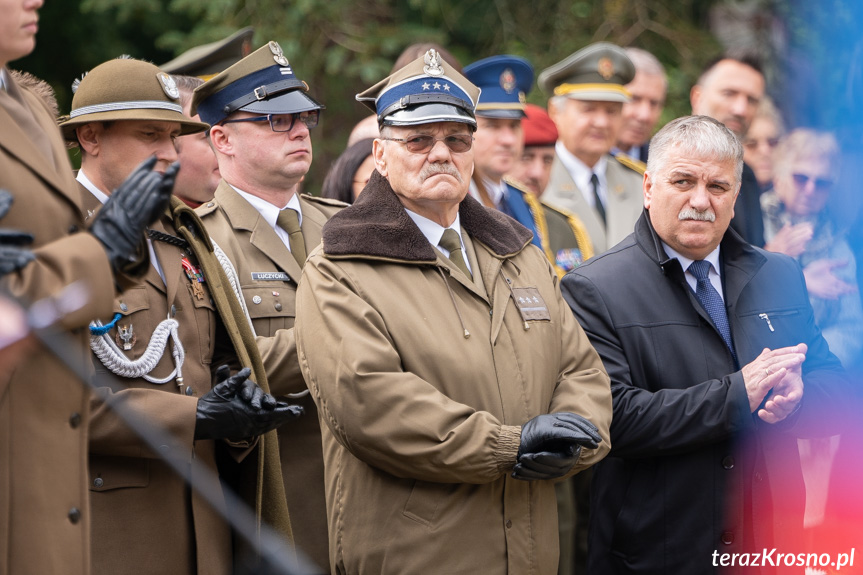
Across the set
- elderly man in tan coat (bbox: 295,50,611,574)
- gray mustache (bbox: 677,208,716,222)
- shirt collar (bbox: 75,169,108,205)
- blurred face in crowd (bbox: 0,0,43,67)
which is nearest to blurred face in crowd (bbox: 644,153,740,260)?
gray mustache (bbox: 677,208,716,222)

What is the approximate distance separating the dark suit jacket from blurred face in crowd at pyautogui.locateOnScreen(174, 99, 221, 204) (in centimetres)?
166

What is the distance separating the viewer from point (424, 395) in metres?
3.31

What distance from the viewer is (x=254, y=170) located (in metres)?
4.51

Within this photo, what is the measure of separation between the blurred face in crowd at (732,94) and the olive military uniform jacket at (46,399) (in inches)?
197

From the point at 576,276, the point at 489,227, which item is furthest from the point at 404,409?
the point at 576,276

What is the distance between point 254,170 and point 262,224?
24 centimetres

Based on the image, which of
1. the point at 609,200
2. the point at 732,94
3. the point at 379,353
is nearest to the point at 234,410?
the point at 379,353

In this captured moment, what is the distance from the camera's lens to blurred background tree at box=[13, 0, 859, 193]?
879 cm

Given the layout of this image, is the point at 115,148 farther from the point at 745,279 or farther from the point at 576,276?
the point at 745,279

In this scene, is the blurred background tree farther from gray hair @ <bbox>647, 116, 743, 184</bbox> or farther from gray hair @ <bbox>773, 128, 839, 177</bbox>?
gray hair @ <bbox>647, 116, 743, 184</bbox>

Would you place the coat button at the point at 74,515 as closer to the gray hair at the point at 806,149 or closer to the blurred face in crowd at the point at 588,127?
the gray hair at the point at 806,149

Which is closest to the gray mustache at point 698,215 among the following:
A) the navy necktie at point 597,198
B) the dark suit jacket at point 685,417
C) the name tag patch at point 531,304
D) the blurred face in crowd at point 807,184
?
the dark suit jacket at point 685,417

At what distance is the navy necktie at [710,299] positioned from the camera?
4.19 metres

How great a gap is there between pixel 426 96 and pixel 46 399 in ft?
5.52
